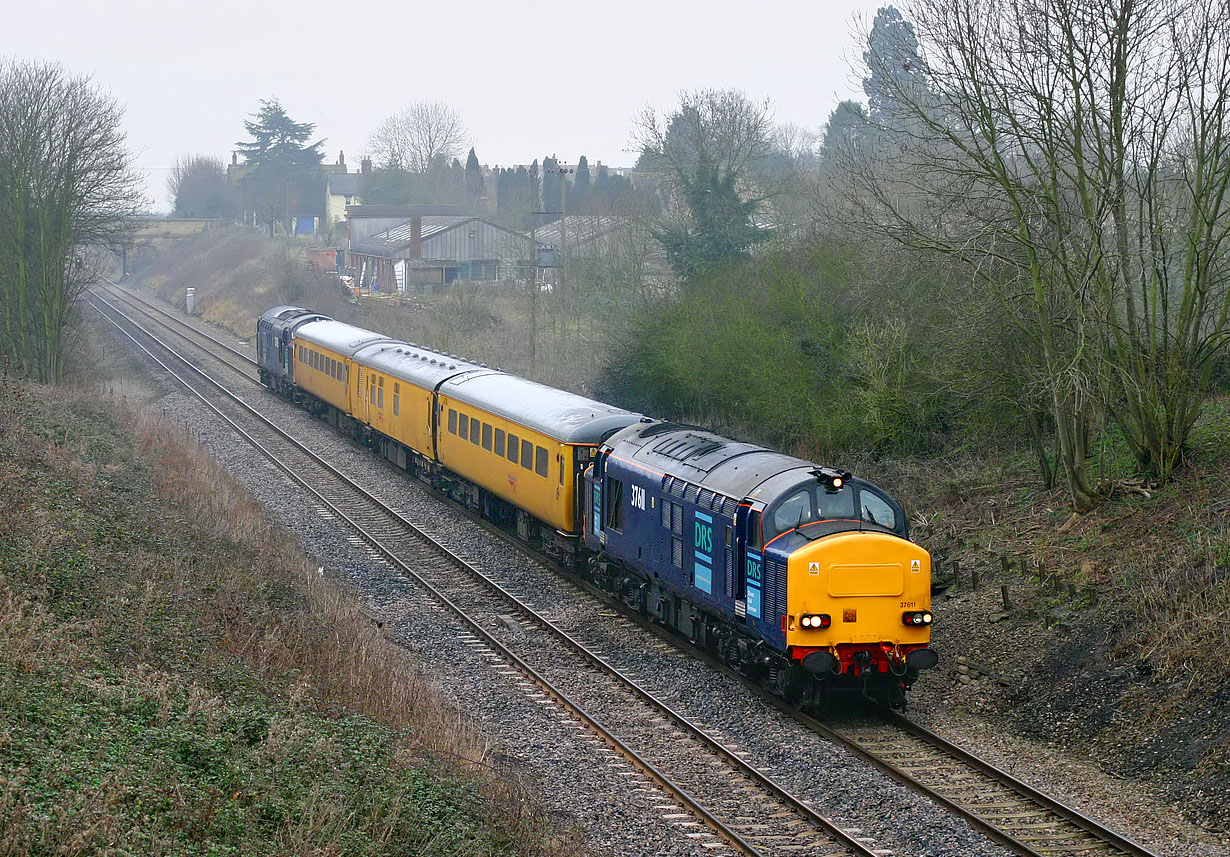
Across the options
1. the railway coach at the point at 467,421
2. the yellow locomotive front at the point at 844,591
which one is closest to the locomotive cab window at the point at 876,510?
the yellow locomotive front at the point at 844,591

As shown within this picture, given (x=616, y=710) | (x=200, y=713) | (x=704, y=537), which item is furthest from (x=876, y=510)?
(x=200, y=713)

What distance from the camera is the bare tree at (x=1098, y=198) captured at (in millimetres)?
16375

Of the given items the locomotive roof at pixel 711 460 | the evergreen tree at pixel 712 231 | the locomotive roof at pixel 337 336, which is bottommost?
the locomotive roof at pixel 711 460

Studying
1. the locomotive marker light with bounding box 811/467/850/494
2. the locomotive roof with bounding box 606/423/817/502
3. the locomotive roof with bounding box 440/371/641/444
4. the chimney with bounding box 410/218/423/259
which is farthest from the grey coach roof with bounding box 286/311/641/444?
the chimney with bounding box 410/218/423/259

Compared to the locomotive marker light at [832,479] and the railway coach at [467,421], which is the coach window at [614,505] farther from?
the locomotive marker light at [832,479]

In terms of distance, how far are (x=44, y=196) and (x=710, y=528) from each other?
94.9 feet

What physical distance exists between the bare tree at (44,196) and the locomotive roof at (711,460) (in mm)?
24595

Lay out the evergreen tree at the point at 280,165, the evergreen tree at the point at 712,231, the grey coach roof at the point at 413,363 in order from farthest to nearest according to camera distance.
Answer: the evergreen tree at the point at 280,165 → the evergreen tree at the point at 712,231 → the grey coach roof at the point at 413,363

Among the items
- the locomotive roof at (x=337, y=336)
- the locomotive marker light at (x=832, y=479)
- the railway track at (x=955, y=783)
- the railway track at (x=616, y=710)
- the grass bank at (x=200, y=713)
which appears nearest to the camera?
the grass bank at (x=200, y=713)

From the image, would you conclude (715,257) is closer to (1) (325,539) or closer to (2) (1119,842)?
(1) (325,539)

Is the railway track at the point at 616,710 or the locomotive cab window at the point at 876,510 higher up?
the locomotive cab window at the point at 876,510

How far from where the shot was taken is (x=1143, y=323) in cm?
1703

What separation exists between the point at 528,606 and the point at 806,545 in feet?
22.8

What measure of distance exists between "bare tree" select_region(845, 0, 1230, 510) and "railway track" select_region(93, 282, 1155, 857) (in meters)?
5.90
